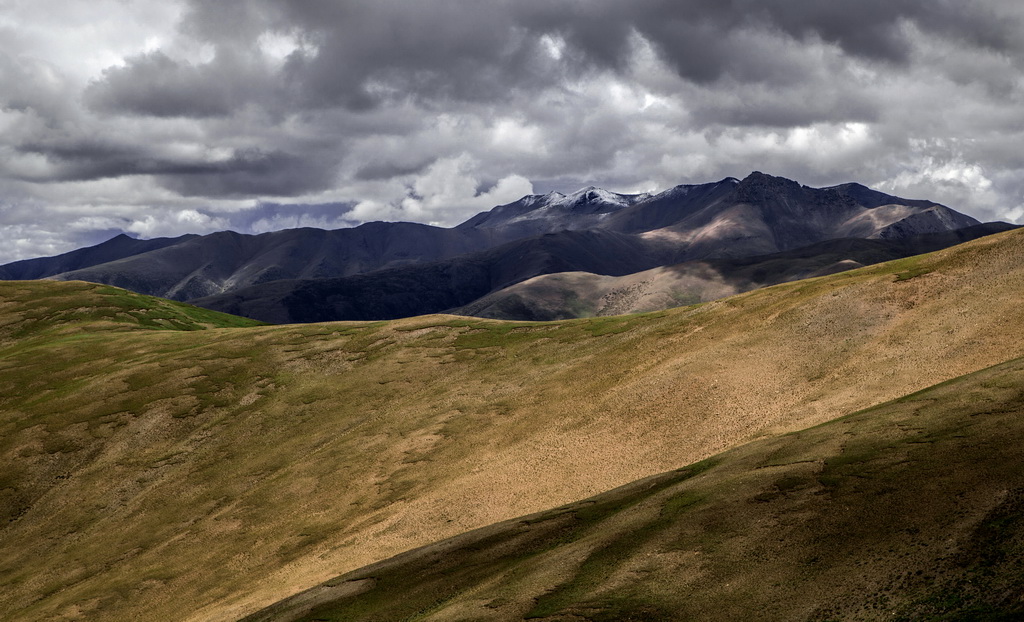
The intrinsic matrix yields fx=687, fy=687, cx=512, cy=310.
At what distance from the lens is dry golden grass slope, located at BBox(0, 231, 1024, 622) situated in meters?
51.8

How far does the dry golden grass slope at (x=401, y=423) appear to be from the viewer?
51750mm

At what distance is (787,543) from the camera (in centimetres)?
2722

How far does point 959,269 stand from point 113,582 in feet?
265

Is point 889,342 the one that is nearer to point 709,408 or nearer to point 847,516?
point 709,408

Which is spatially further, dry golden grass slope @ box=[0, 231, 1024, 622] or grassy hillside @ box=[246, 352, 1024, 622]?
dry golden grass slope @ box=[0, 231, 1024, 622]

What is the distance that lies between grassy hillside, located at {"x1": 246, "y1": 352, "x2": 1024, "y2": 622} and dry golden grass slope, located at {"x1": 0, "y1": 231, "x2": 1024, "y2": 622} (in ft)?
31.8

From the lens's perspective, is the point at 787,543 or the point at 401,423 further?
the point at 401,423

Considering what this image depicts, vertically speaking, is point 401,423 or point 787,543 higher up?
point 787,543

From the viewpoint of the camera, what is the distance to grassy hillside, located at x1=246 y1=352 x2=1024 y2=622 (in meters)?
22.4

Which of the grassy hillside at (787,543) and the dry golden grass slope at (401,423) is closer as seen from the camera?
the grassy hillside at (787,543)

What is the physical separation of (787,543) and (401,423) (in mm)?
53601

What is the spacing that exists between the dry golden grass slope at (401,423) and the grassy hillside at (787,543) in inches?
381

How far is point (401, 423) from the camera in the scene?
248 feet

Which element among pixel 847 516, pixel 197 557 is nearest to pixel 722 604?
pixel 847 516
